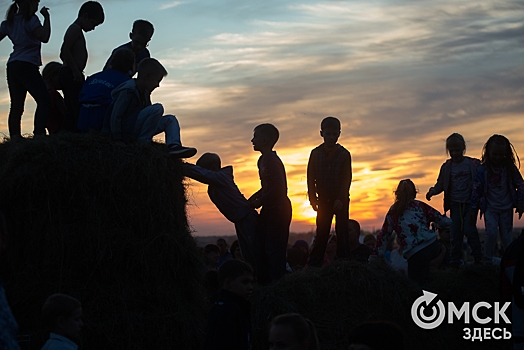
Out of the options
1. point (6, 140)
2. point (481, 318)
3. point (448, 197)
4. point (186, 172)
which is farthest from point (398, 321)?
point (6, 140)

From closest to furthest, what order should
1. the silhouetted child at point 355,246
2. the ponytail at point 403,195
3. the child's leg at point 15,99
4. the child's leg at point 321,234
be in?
the child's leg at point 15,99
the ponytail at point 403,195
the child's leg at point 321,234
the silhouetted child at point 355,246

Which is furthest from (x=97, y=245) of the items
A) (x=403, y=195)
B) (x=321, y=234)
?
(x=403, y=195)

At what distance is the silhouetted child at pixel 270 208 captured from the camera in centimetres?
874

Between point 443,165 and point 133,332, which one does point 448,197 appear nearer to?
point 443,165

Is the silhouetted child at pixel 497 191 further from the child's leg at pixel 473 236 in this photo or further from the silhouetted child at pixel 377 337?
the silhouetted child at pixel 377 337

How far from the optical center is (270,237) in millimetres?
8742

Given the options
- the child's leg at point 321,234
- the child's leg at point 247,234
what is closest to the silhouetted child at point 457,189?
the child's leg at point 321,234

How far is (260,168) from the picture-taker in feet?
30.0

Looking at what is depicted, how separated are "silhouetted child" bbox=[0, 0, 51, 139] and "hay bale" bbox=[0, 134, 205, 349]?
1977 millimetres

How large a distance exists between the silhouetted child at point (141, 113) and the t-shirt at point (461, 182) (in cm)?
487

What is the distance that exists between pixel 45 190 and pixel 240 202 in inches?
113

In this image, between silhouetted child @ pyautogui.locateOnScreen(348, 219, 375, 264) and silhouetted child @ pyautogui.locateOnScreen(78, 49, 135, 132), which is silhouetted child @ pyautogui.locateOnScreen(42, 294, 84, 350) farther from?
silhouetted child @ pyautogui.locateOnScreen(348, 219, 375, 264)

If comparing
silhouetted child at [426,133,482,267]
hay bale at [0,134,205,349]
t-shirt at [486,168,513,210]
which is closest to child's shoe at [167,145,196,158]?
hay bale at [0,134,205,349]

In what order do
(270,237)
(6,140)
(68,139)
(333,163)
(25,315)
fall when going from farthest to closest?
(333,163), (270,237), (6,140), (68,139), (25,315)
